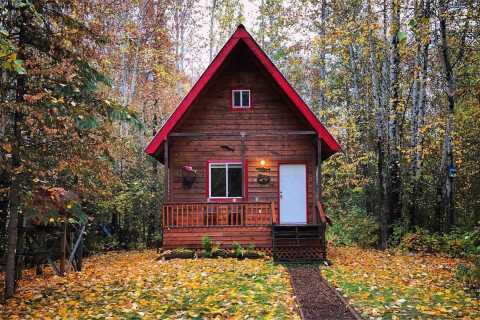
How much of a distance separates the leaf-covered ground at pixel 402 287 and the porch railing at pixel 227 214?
251 cm

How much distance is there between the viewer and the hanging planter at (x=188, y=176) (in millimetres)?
16406

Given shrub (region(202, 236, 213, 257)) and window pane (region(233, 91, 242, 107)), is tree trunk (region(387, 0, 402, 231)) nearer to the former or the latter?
window pane (region(233, 91, 242, 107))

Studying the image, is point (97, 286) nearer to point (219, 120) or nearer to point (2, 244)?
point (2, 244)

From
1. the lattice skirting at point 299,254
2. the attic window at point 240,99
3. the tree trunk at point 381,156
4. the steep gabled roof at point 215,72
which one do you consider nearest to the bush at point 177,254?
the lattice skirting at point 299,254

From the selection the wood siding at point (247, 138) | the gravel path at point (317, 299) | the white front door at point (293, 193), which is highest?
the wood siding at point (247, 138)

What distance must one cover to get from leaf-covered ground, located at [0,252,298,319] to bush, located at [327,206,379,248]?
19.9ft

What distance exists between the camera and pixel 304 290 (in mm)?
9227

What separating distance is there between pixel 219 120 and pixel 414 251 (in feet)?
25.5

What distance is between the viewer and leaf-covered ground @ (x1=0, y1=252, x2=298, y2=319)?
7.53 metres

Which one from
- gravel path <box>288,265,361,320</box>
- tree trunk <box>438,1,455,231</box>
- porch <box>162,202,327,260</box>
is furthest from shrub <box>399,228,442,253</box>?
gravel path <box>288,265,361,320</box>

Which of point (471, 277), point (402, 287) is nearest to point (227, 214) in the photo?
point (402, 287)

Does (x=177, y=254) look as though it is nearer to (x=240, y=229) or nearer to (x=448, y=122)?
(x=240, y=229)

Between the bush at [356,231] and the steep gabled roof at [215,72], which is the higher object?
the steep gabled roof at [215,72]

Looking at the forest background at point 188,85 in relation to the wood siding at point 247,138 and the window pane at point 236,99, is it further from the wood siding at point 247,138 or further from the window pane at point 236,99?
the window pane at point 236,99
